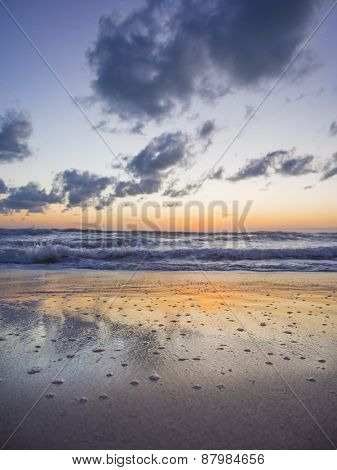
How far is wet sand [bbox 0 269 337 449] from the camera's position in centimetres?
189

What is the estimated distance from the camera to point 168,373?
2.72 m

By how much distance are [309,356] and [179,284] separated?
4.55 metres

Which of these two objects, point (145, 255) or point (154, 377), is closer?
point (154, 377)

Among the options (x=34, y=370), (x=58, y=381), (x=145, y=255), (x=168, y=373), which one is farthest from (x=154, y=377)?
(x=145, y=255)

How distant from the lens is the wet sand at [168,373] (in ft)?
6.20

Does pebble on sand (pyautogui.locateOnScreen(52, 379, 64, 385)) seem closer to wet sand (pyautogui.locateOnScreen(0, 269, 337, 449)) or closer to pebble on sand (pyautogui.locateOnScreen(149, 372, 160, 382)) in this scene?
wet sand (pyautogui.locateOnScreen(0, 269, 337, 449))

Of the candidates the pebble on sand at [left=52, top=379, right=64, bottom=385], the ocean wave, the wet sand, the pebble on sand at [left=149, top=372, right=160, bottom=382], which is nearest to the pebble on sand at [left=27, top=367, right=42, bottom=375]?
the wet sand

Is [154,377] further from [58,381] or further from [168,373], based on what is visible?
[58,381]

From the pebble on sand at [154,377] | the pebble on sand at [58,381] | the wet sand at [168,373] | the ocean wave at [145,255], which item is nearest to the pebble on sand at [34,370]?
the wet sand at [168,373]

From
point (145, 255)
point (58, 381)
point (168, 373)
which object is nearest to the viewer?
point (58, 381)

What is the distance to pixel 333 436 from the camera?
1.86m

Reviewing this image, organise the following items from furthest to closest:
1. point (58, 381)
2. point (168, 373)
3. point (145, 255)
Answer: point (145, 255), point (168, 373), point (58, 381)

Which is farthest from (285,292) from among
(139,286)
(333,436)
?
(333,436)
